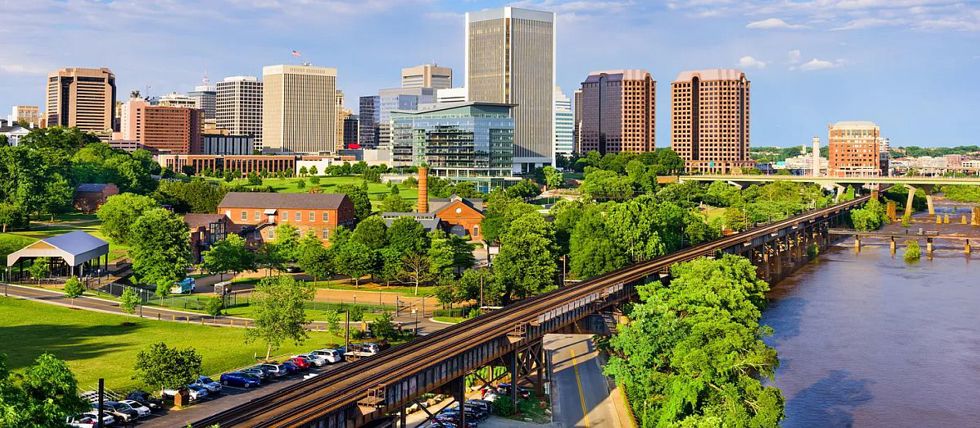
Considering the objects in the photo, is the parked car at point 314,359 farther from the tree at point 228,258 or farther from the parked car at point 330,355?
the tree at point 228,258

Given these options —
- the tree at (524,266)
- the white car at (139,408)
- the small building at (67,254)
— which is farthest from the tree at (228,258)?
the white car at (139,408)

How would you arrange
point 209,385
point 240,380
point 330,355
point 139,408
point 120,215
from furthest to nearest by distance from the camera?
point 120,215
point 330,355
point 240,380
point 209,385
point 139,408

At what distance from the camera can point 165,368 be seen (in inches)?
2409

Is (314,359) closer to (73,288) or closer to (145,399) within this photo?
(145,399)

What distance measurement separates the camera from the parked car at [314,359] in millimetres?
71750

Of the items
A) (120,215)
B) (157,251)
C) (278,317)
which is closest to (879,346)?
(278,317)

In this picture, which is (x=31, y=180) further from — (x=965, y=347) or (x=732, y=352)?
(x=965, y=347)

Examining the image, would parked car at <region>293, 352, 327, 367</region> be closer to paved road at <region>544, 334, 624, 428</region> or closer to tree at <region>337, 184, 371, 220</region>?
paved road at <region>544, 334, 624, 428</region>

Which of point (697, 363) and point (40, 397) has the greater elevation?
point (40, 397)

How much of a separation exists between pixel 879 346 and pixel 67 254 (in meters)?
81.0

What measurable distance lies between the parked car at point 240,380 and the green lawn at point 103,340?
3.49 m

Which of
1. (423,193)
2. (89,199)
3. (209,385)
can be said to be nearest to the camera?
(209,385)

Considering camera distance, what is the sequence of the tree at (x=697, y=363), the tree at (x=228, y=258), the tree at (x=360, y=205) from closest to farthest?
1. the tree at (x=697, y=363)
2. the tree at (x=228, y=258)
3. the tree at (x=360, y=205)

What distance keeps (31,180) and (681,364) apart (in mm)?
108072
